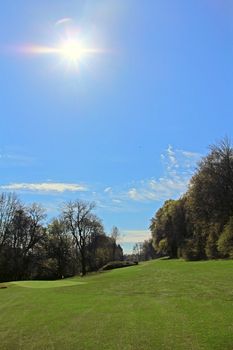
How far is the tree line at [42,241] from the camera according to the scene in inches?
3046

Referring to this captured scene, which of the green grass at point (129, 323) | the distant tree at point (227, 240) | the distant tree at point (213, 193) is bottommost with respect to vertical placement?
the green grass at point (129, 323)

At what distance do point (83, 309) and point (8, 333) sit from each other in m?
3.92

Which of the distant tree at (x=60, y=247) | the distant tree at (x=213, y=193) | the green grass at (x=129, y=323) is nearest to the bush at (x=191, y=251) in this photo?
the distant tree at (x=213, y=193)

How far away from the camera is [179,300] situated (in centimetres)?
1623

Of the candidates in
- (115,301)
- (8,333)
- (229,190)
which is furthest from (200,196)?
(8,333)

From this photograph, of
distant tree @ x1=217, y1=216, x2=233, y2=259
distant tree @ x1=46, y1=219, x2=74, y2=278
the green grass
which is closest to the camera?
the green grass

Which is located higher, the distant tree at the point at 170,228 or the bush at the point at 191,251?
the distant tree at the point at 170,228

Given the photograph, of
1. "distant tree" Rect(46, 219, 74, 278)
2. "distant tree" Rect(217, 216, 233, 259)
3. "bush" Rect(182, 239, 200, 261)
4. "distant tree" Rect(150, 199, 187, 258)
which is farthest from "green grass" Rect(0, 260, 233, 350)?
"distant tree" Rect(46, 219, 74, 278)

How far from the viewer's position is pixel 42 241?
8469cm

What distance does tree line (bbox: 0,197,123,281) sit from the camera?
77375 mm

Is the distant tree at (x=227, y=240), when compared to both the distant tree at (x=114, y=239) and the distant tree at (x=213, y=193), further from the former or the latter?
the distant tree at (x=114, y=239)

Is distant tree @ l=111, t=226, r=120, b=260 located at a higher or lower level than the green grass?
higher

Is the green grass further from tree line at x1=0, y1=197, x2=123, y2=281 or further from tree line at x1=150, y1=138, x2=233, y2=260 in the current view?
tree line at x1=0, y1=197, x2=123, y2=281

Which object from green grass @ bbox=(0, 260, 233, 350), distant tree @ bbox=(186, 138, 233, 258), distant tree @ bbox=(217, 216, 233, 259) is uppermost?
distant tree @ bbox=(186, 138, 233, 258)
